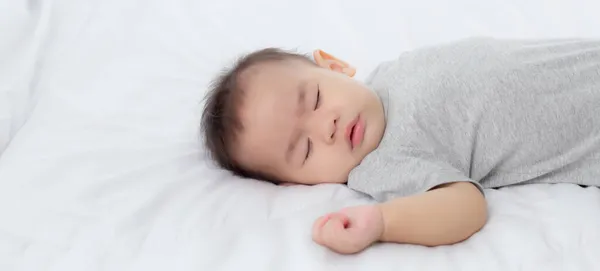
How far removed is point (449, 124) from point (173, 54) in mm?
706

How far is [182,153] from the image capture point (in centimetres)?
126

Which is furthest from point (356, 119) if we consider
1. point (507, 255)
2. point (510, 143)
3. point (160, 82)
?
point (160, 82)

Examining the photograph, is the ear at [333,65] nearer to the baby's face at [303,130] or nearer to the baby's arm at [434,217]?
the baby's face at [303,130]

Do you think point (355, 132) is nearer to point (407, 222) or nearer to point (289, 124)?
point (289, 124)

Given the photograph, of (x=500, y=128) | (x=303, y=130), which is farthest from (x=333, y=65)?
(x=500, y=128)

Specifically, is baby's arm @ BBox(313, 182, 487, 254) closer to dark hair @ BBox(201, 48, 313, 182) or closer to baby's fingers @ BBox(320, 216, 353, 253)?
baby's fingers @ BBox(320, 216, 353, 253)

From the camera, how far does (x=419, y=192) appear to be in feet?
3.52

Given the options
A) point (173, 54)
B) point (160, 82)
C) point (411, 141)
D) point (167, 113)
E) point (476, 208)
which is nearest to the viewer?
point (476, 208)

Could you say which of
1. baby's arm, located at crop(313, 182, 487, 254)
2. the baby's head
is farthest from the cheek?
baby's arm, located at crop(313, 182, 487, 254)

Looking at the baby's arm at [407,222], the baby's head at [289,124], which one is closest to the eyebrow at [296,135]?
the baby's head at [289,124]

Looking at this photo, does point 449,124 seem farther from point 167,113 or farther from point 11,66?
point 11,66

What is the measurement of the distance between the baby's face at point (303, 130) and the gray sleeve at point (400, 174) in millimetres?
41

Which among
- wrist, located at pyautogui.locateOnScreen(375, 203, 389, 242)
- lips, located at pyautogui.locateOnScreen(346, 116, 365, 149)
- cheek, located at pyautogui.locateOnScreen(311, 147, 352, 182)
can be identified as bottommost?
cheek, located at pyautogui.locateOnScreen(311, 147, 352, 182)

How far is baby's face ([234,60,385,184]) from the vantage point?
1.19 m
